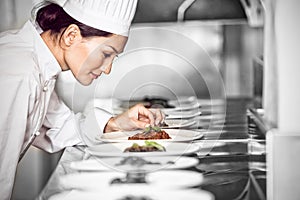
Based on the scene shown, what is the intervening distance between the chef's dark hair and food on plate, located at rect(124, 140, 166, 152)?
361 millimetres

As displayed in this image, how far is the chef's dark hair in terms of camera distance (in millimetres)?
1606

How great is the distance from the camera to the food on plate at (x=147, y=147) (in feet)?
5.20

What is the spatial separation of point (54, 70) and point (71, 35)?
0.12 m

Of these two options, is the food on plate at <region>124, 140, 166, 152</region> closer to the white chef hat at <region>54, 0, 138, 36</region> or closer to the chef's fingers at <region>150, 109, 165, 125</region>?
the chef's fingers at <region>150, 109, 165, 125</region>

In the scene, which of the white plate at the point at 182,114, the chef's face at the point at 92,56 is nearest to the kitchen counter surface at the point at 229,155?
the white plate at the point at 182,114

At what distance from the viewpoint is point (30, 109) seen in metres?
1.61

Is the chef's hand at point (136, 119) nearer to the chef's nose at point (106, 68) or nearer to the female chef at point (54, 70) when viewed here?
the female chef at point (54, 70)

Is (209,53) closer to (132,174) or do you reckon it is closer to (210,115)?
(210,115)

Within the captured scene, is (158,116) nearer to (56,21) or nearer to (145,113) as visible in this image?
(145,113)

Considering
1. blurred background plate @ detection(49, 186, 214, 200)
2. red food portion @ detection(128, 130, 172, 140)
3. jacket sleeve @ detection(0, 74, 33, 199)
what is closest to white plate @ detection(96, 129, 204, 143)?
red food portion @ detection(128, 130, 172, 140)

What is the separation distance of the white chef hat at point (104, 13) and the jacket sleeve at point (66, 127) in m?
0.25

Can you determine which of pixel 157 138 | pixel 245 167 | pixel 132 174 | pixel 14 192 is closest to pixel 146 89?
pixel 157 138

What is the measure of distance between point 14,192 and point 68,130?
0.88 feet

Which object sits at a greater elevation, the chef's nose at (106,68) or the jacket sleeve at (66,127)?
the chef's nose at (106,68)
